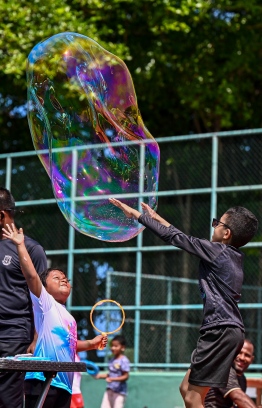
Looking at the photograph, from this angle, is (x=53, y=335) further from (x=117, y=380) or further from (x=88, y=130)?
(x=117, y=380)

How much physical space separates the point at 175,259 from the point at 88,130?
597 cm

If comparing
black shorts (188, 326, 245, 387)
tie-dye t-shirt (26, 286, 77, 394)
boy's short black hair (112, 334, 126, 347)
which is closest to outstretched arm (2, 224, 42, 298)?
tie-dye t-shirt (26, 286, 77, 394)

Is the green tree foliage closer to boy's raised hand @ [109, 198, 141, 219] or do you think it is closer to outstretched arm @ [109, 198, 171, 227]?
boy's raised hand @ [109, 198, 141, 219]

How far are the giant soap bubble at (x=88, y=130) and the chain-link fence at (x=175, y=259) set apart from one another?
525 centimetres

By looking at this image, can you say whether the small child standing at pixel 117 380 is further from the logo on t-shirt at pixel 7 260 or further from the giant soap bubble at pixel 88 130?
the logo on t-shirt at pixel 7 260

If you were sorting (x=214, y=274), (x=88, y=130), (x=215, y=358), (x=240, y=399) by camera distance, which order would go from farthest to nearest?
(x=88, y=130) → (x=240, y=399) → (x=214, y=274) → (x=215, y=358)

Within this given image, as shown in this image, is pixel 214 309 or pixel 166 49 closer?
pixel 214 309

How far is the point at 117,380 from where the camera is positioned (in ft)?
44.2

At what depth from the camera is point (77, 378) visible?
10.4m

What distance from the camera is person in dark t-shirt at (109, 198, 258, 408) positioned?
22.1ft

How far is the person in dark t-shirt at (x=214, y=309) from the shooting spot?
6746 mm

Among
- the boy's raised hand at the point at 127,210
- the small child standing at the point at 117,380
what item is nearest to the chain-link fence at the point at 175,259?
the small child standing at the point at 117,380

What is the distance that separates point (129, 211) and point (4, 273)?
3.52 feet

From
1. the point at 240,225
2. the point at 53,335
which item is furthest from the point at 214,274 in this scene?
the point at 53,335
